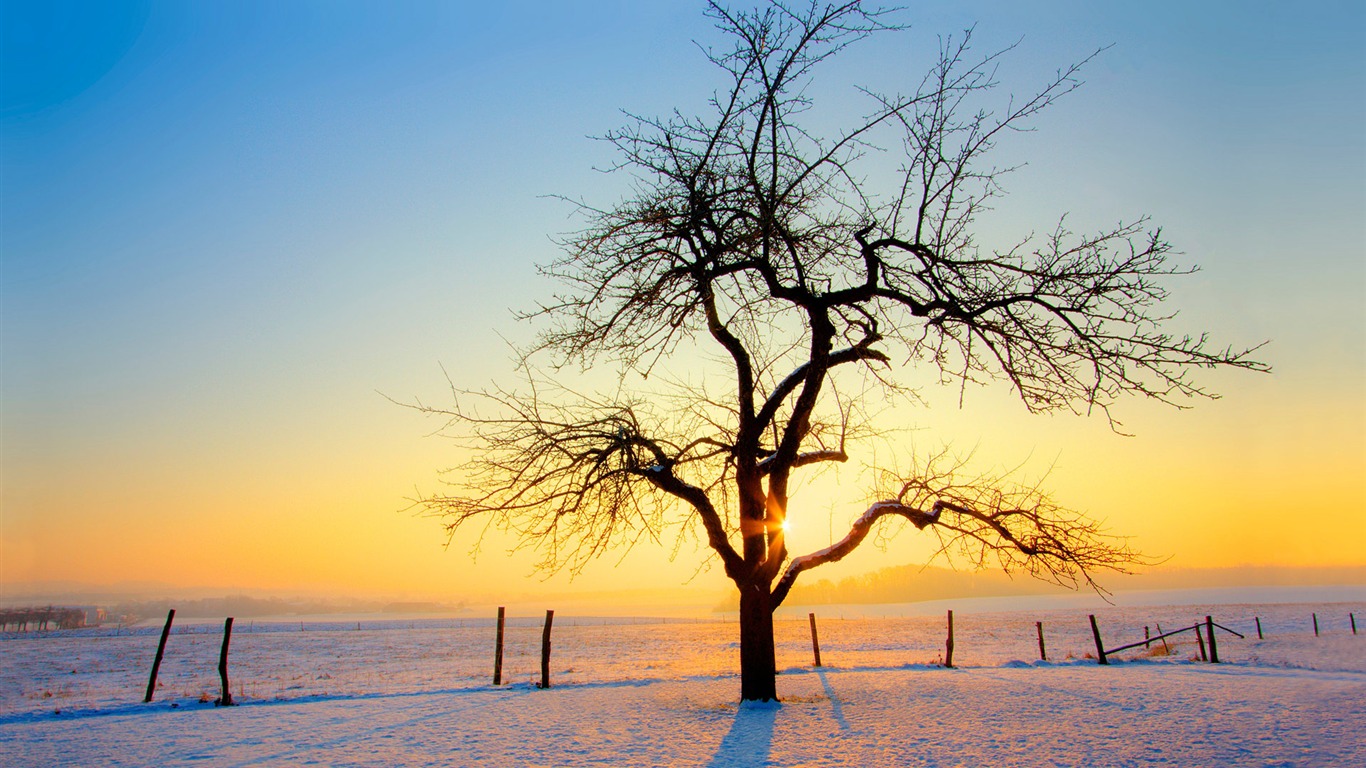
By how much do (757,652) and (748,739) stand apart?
2.90m

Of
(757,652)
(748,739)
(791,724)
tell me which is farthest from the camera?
(757,652)

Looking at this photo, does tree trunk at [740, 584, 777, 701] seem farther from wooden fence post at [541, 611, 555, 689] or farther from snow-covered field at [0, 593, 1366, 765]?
wooden fence post at [541, 611, 555, 689]

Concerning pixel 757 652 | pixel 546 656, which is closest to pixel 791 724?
pixel 757 652

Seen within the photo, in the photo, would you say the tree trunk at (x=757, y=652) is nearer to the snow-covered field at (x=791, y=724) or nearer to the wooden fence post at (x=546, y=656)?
the snow-covered field at (x=791, y=724)

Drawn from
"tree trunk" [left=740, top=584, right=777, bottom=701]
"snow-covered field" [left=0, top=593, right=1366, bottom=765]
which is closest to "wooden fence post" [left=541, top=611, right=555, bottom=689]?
"snow-covered field" [left=0, top=593, right=1366, bottom=765]

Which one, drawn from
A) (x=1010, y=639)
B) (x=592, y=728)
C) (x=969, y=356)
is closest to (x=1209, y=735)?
(x=969, y=356)

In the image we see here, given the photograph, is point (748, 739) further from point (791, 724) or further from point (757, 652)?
point (757, 652)

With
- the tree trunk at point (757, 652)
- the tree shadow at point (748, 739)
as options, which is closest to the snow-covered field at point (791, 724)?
the tree shadow at point (748, 739)

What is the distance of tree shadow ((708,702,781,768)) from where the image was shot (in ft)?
25.0

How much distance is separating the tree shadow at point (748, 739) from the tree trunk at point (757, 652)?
12.8 inches

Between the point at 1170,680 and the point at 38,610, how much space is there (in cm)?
11440

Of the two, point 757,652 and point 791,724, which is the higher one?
point 757,652

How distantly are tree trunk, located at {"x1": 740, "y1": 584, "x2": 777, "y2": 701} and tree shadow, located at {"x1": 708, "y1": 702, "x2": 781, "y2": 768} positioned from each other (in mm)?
326

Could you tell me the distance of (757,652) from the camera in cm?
1157
